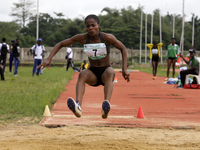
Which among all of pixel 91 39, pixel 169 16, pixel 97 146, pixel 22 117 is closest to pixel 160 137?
pixel 97 146

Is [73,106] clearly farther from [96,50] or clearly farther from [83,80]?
[96,50]

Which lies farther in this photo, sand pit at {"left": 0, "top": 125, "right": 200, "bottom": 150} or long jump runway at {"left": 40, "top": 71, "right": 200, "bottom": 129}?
long jump runway at {"left": 40, "top": 71, "right": 200, "bottom": 129}

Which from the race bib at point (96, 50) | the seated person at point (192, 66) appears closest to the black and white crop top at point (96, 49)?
the race bib at point (96, 50)

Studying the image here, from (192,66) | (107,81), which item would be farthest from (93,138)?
(192,66)

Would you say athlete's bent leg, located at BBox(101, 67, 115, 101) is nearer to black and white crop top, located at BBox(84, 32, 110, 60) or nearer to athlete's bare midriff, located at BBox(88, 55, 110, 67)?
athlete's bare midriff, located at BBox(88, 55, 110, 67)

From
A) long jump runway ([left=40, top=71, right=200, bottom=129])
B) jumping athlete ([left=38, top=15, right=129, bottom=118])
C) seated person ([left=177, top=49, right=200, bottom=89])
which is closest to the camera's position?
jumping athlete ([left=38, top=15, right=129, bottom=118])

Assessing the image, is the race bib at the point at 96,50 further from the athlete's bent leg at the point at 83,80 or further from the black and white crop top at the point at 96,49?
the athlete's bent leg at the point at 83,80

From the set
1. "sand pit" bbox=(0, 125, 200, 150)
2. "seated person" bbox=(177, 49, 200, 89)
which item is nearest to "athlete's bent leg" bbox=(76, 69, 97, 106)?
"sand pit" bbox=(0, 125, 200, 150)

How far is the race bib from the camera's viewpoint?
5.87 m

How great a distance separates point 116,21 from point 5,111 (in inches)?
2177

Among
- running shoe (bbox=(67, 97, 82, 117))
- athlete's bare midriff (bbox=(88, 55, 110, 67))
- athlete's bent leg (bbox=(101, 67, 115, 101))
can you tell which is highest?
athlete's bare midriff (bbox=(88, 55, 110, 67))

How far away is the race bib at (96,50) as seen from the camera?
587 centimetres

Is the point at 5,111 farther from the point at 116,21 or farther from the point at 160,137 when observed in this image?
the point at 116,21

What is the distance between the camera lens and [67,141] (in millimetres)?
5270
